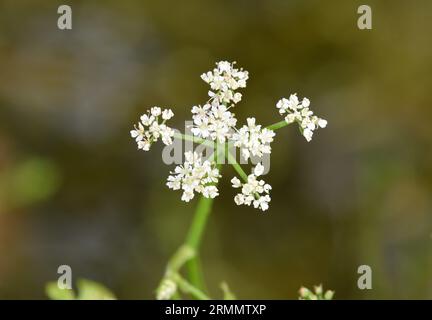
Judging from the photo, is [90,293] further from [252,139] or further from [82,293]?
[252,139]

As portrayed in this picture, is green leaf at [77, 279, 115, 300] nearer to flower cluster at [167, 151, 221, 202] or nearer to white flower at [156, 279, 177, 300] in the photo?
white flower at [156, 279, 177, 300]

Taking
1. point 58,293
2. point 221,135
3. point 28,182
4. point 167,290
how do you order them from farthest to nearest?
point 28,182 < point 58,293 < point 167,290 < point 221,135

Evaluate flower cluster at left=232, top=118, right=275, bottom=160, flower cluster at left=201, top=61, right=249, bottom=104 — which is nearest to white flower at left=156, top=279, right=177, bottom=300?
flower cluster at left=232, top=118, right=275, bottom=160

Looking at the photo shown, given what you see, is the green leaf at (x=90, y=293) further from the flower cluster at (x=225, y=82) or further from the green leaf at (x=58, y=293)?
the flower cluster at (x=225, y=82)

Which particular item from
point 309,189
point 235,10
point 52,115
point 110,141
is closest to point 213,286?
point 309,189

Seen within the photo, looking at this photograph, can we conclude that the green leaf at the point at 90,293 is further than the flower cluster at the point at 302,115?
Yes

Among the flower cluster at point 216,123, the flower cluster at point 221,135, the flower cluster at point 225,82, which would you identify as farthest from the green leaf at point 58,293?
the flower cluster at point 225,82

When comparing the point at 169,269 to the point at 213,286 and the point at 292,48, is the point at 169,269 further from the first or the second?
the point at 292,48

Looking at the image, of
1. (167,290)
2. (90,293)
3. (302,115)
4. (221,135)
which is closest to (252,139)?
(221,135)
